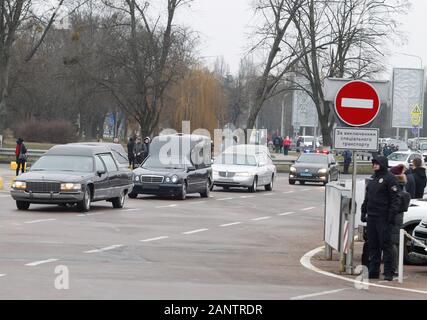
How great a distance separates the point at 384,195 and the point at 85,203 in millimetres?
11772

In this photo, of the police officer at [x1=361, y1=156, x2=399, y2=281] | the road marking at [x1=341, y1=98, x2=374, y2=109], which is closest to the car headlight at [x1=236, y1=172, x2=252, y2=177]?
the road marking at [x1=341, y1=98, x2=374, y2=109]

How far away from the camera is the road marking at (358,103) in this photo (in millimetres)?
15422

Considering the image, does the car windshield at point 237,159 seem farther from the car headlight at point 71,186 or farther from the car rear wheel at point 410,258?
the car rear wheel at point 410,258

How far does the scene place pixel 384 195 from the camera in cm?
1495

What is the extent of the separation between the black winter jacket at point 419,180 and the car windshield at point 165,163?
11.3m

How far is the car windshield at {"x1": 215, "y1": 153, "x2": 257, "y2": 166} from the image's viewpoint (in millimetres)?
39844

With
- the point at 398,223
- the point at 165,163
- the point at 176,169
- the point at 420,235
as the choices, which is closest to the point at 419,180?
the point at 420,235

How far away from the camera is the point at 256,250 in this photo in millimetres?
18531

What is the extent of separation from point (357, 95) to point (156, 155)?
18481 millimetres

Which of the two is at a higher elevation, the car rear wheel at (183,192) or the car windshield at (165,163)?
the car windshield at (165,163)

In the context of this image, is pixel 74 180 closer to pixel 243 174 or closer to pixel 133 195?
pixel 133 195

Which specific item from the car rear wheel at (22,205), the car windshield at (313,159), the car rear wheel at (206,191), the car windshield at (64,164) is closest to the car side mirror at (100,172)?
the car windshield at (64,164)

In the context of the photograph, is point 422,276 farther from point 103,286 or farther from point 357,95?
point 103,286

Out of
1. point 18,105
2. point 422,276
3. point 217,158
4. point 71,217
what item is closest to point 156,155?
point 217,158
